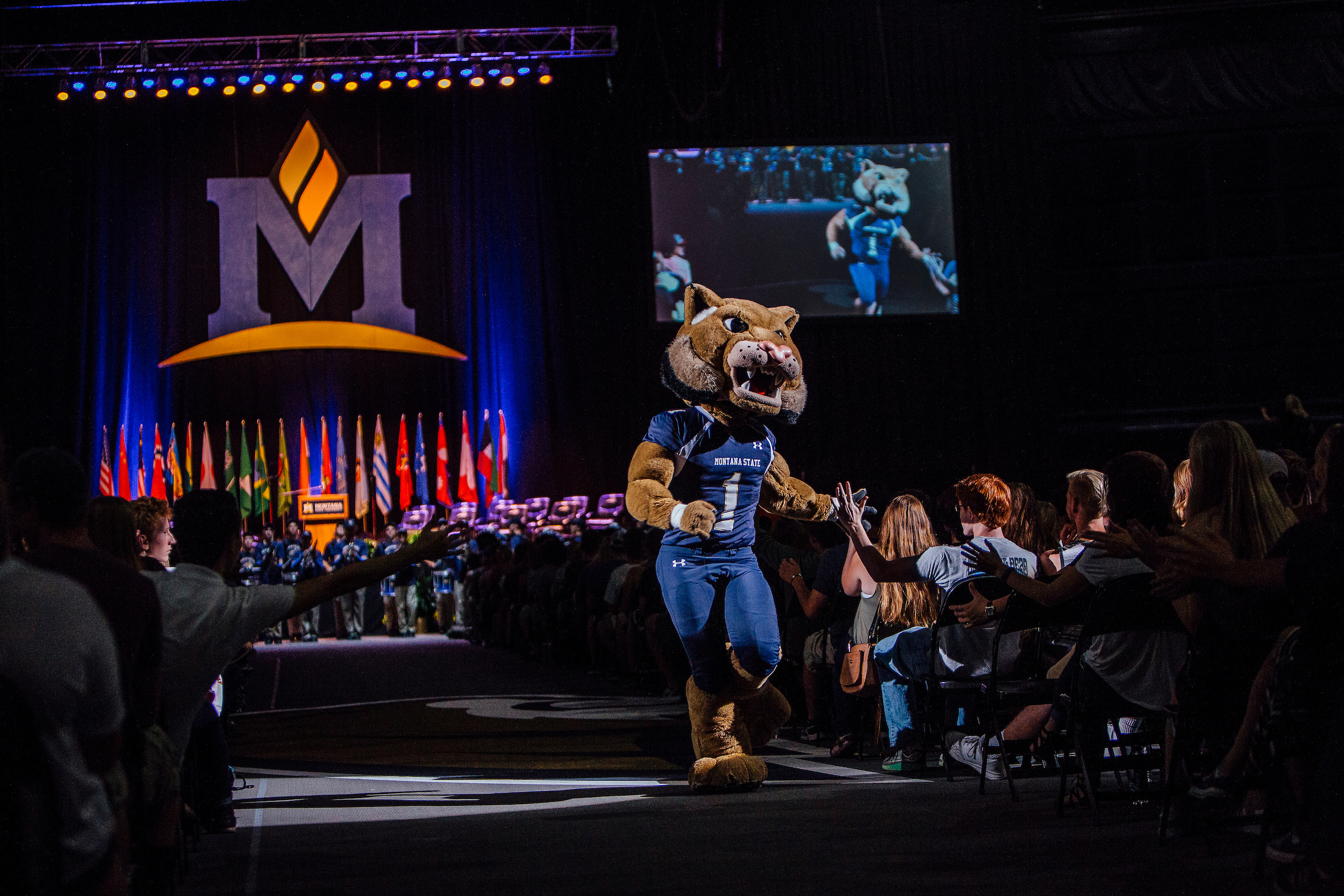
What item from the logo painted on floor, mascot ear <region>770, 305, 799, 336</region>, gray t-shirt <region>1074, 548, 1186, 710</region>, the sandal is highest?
mascot ear <region>770, 305, 799, 336</region>

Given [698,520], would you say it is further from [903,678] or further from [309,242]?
[309,242]

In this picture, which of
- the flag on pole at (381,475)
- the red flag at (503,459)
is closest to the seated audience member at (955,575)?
the red flag at (503,459)

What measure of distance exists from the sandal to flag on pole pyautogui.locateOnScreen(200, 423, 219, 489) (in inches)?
587

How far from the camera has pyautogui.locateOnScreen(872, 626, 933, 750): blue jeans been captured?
17.4 ft

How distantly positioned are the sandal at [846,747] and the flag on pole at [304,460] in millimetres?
15070

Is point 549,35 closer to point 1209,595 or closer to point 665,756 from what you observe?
point 665,756

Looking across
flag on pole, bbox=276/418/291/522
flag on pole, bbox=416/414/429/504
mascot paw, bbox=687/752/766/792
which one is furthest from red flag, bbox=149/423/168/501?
mascot paw, bbox=687/752/766/792

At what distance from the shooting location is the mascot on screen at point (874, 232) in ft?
56.2

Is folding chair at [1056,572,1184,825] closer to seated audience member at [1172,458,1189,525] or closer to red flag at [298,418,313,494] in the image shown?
seated audience member at [1172,458,1189,525]

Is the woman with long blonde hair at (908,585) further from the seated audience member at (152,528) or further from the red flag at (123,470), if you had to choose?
the red flag at (123,470)

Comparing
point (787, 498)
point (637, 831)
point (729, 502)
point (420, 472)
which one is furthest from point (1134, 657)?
point (420, 472)

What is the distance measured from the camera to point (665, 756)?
6.31m

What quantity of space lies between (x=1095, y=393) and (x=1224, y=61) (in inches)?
178

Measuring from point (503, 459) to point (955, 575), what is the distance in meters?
14.7
